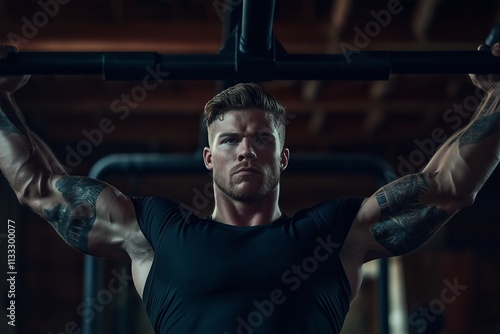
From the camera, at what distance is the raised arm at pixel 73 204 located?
2197mm

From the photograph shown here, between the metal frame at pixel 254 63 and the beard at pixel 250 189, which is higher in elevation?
the metal frame at pixel 254 63

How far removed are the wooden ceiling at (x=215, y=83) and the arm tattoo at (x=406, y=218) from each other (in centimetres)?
292

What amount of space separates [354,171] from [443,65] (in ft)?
4.75

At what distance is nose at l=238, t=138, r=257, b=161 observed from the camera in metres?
2.18

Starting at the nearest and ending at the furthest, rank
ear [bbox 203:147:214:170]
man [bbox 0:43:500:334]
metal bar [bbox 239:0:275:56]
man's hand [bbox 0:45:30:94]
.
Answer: metal bar [bbox 239:0:275:56]
man's hand [bbox 0:45:30:94]
man [bbox 0:43:500:334]
ear [bbox 203:147:214:170]

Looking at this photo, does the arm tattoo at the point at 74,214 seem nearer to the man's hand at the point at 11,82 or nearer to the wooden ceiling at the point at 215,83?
the man's hand at the point at 11,82

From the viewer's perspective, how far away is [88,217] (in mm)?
2236

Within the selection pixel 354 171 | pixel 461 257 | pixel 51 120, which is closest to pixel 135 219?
pixel 354 171

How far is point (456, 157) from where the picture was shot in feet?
7.02

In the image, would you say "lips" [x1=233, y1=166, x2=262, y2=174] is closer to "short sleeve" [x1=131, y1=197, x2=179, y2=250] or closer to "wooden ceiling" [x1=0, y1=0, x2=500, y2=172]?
"short sleeve" [x1=131, y1=197, x2=179, y2=250]

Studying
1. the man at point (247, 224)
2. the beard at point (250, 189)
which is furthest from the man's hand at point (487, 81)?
the beard at point (250, 189)

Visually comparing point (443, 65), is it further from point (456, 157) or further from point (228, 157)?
point (228, 157)

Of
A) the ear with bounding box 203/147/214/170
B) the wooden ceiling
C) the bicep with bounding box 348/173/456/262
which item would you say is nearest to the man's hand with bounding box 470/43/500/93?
the bicep with bounding box 348/173/456/262

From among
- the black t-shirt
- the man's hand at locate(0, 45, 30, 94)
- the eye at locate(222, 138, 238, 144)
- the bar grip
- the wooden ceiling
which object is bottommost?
the black t-shirt
